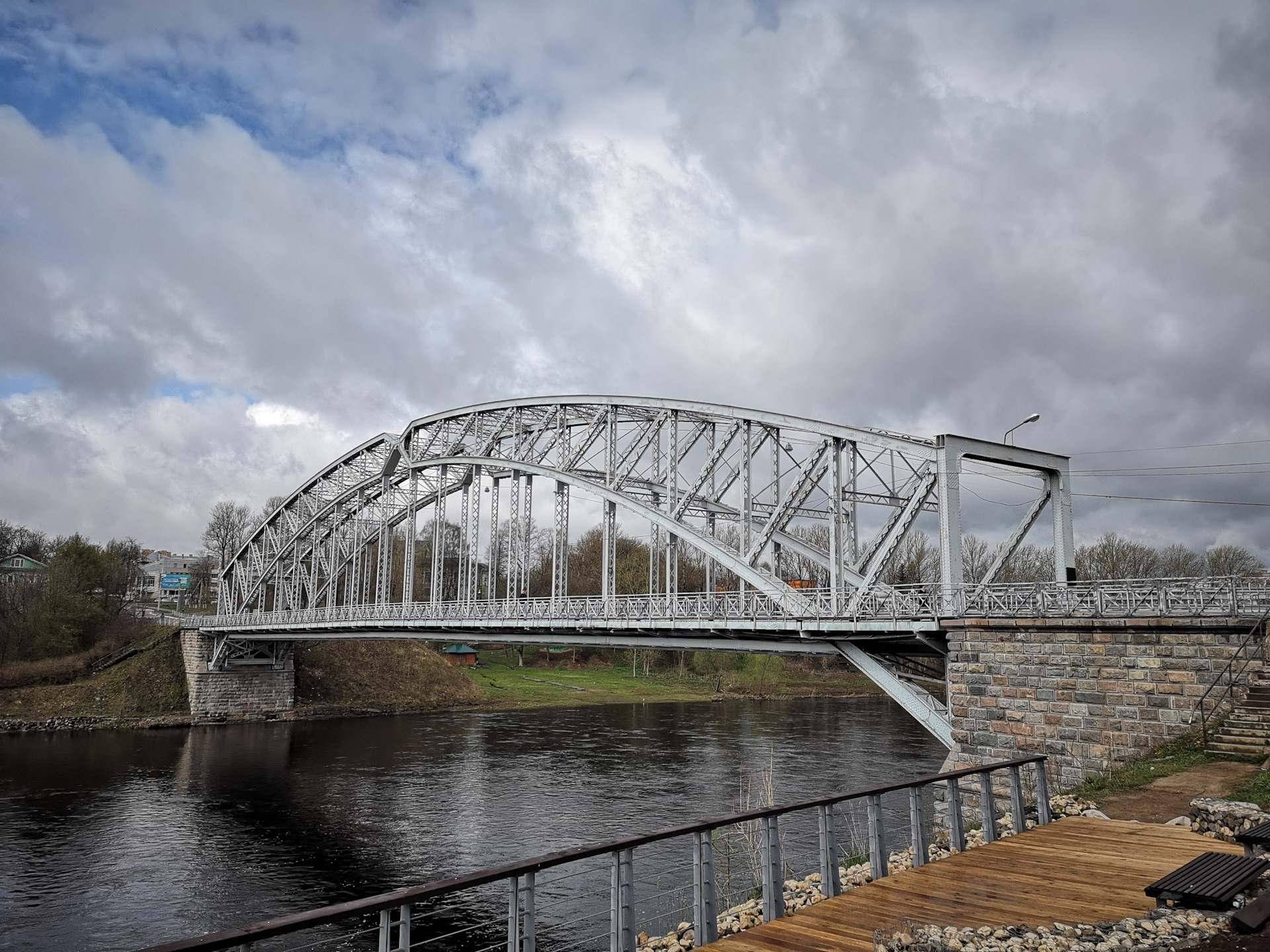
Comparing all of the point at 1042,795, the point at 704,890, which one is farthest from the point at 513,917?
the point at 1042,795

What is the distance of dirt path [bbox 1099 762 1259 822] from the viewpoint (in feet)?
33.4

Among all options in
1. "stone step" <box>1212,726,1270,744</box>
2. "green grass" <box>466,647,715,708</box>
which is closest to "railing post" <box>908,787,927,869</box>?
"stone step" <box>1212,726,1270,744</box>

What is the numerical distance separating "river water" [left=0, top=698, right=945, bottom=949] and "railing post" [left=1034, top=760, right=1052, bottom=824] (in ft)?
41.9

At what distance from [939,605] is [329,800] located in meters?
19.6

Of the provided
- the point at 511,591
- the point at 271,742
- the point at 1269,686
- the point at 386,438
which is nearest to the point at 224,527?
the point at 386,438

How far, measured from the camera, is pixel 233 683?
50.1 meters

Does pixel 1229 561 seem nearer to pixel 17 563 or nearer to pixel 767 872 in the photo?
pixel 767 872

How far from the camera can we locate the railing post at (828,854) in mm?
7621

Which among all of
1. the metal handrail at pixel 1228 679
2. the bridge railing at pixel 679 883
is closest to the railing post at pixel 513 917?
the bridge railing at pixel 679 883

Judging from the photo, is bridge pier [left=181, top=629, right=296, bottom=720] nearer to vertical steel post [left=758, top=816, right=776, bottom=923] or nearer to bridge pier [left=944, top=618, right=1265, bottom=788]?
bridge pier [left=944, top=618, right=1265, bottom=788]

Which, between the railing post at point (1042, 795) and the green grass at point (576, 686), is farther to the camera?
the green grass at point (576, 686)

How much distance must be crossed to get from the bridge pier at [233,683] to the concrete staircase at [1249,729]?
48.1 metres

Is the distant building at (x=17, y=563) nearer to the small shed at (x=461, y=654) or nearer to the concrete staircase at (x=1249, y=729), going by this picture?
the small shed at (x=461, y=654)

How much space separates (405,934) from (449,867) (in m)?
15.1
